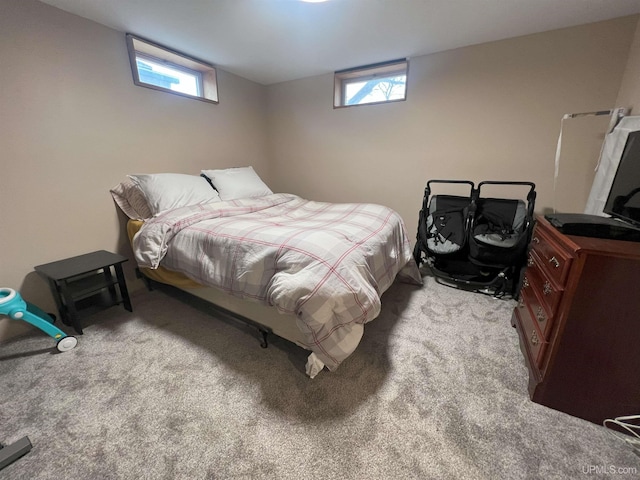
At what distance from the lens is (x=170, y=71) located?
264cm

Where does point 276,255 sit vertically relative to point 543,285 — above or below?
above

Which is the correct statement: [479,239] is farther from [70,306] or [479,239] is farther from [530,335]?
[70,306]

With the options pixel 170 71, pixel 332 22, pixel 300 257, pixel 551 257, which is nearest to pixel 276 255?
Result: pixel 300 257

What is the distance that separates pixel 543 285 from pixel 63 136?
125 inches

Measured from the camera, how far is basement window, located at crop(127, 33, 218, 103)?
2.23 m

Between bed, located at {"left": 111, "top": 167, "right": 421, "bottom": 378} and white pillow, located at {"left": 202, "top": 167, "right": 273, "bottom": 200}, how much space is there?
0.01 meters

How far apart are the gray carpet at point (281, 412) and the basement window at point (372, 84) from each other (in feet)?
8.16

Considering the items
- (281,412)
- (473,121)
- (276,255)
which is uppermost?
(473,121)

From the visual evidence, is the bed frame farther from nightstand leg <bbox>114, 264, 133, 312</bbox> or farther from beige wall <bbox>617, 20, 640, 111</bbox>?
beige wall <bbox>617, 20, 640, 111</bbox>

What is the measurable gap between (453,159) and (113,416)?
3173mm

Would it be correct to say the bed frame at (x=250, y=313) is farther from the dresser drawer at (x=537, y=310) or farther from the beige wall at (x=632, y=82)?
the beige wall at (x=632, y=82)

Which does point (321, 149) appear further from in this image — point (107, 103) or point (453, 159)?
point (107, 103)

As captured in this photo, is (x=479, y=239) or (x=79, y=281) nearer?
(x=79, y=281)

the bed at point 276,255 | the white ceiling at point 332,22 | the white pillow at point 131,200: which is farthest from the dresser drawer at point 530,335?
the white pillow at point 131,200
